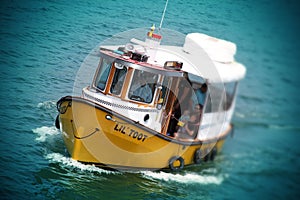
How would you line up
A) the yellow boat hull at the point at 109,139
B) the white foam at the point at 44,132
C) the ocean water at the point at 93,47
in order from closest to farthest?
the yellow boat hull at the point at 109,139 < the ocean water at the point at 93,47 < the white foam at the point at 44,132

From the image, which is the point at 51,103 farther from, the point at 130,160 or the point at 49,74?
the point at 130,160

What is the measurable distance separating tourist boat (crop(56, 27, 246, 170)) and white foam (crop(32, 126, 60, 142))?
1.83 feet

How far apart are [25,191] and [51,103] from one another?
5.88 metres

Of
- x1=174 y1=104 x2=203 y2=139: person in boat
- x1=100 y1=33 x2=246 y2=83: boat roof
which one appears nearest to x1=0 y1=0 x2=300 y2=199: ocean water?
x1=174 y1=104 x2=203 y2=139: person in boat

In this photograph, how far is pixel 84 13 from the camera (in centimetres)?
2317

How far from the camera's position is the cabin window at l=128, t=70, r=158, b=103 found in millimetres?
13062

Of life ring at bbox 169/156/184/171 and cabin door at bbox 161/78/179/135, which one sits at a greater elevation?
cabin door at bbox 161/78/179/135

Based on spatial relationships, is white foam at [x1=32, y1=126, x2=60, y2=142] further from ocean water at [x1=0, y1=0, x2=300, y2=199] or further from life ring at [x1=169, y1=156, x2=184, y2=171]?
life ring at [x1=169, y1=156, x2=184, y2=171]

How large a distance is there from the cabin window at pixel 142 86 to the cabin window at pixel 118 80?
28 centimetres

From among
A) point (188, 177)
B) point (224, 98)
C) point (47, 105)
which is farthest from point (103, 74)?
point (224, 98)

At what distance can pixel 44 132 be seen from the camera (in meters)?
14.6

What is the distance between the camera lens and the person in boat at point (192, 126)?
14547 millimetres

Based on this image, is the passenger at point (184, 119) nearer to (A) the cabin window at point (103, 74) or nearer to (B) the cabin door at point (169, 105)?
(B) the cabin door at point (169, 105)

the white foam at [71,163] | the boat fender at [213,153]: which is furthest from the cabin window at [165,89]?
the boat fender at [213,153]
